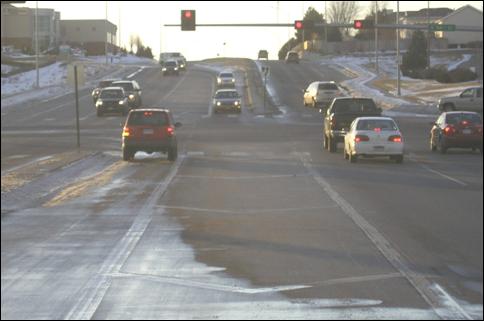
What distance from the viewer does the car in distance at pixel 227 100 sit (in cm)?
5097

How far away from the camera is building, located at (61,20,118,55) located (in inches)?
1870

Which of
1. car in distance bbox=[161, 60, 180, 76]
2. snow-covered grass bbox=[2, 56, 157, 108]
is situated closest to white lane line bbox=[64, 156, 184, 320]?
snow-covered grass bbox=[2, 56, 157, 108]

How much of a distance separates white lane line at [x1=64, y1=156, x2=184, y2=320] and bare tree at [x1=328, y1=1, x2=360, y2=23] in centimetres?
1470

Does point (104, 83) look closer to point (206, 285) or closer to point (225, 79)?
point (225, 79)

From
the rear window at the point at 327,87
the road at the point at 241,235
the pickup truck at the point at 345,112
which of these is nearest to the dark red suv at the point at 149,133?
the road at the point at 241,235

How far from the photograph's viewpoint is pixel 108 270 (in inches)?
442

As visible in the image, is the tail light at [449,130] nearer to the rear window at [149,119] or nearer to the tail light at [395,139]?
the tail light at [395,139]

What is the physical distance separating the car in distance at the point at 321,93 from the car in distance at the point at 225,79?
14.6 metres

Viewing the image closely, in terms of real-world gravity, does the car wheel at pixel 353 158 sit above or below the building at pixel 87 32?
below

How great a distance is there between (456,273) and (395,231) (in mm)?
3556

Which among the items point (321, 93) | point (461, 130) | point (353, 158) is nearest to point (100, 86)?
point (321, 93)

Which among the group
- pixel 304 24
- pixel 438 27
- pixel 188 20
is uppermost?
pixel 188 20

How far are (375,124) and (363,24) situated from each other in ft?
26.7

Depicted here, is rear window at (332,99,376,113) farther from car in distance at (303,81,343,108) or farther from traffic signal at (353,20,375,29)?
traffic signal at (353,20,375,29)
